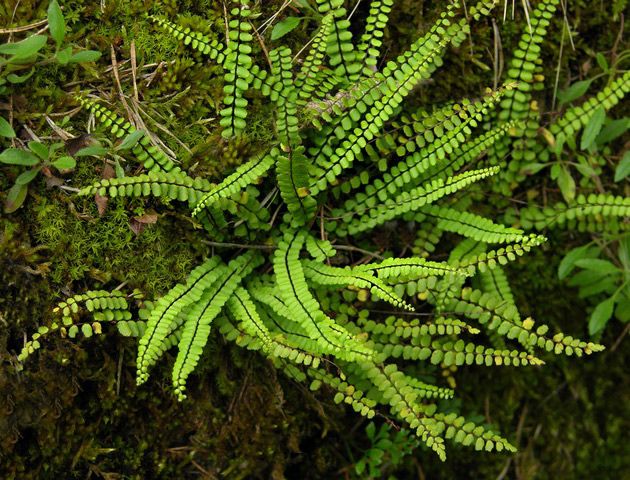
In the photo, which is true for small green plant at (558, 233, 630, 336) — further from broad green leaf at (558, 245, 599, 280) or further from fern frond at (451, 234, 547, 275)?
fern frond at (451, 234, 547, 275)

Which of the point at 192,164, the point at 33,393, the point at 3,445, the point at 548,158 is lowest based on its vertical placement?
the point at 3,445

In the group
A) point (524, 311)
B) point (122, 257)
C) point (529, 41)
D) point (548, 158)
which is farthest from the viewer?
point (524, 311)

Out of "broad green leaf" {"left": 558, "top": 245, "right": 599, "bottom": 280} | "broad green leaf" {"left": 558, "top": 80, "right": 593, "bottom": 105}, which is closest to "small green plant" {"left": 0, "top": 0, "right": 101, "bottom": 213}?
"broad green leaf" {"left": 558, "top": 80, "right": 593, "bottom": 105}

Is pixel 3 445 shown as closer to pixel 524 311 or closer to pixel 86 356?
pixel 86 356

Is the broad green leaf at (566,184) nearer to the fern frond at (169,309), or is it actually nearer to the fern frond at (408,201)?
the fern frond at (408,201)

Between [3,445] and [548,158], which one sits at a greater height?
[548,158]

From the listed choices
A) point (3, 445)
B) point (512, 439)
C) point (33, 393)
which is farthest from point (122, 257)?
point (512, 439)

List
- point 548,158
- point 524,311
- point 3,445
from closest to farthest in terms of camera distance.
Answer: point 3,445 < point 548,158 < point 524,311
